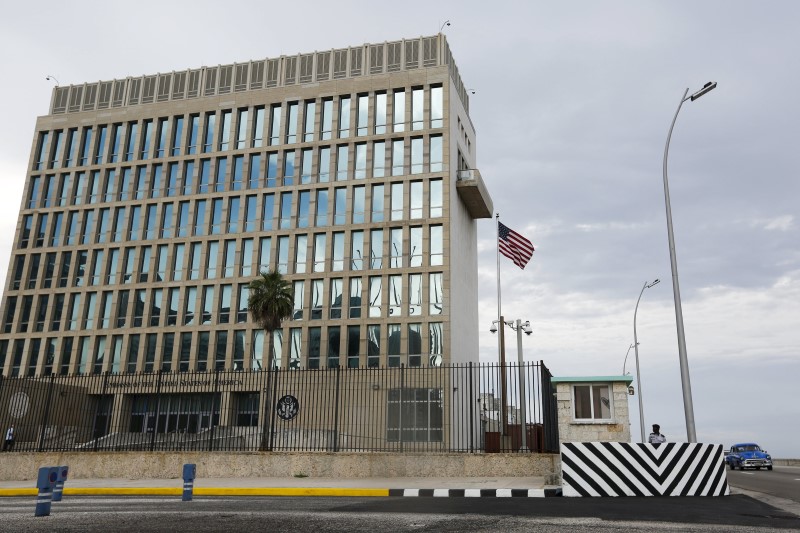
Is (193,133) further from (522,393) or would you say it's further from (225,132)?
(522,393)

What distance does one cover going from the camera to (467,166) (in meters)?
52.2

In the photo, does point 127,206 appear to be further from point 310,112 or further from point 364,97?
point 364,97

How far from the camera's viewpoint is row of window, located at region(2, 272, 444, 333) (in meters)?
44.9

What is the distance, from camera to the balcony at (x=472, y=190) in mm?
48344

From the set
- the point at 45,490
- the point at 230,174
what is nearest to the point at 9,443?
the point at 45,490

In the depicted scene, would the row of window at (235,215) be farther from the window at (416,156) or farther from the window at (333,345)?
the window at (333,345)

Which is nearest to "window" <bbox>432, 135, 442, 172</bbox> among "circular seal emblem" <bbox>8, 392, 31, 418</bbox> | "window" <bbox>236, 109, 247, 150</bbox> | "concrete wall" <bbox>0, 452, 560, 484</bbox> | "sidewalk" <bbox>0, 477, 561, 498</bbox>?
"window" <bbox>236, 109, 247, 150</bbox>

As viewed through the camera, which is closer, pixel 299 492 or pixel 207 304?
pixel 299 492

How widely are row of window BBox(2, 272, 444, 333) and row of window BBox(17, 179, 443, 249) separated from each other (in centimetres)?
452

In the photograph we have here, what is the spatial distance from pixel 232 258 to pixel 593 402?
37.9 metres

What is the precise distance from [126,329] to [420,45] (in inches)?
1242

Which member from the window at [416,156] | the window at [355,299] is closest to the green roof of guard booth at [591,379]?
the window at [355,299]

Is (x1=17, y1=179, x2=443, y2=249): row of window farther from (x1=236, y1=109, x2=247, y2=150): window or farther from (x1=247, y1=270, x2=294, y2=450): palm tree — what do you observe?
(x1=247, y1=270, x2=294, y2=450): palm tree

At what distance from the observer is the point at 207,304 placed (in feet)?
159
